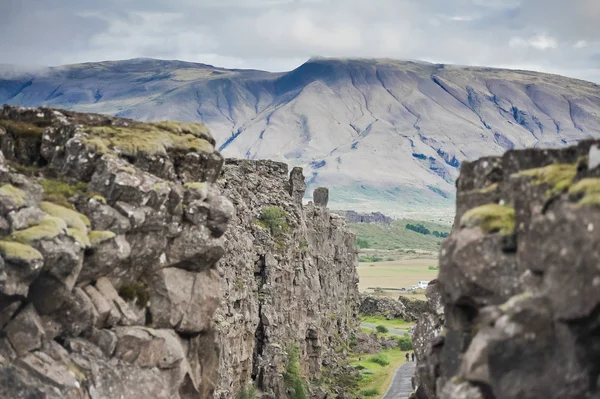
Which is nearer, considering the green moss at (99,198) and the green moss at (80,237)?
the green moss at (80,237)

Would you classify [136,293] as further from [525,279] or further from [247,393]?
[247,393]

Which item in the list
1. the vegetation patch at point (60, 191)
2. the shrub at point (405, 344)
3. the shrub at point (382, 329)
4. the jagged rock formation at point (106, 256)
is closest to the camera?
the jagged rock formation at point (106, 256)

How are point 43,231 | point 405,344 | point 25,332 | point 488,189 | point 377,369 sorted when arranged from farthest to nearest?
point 405,344 → point 377,369 → point 43,231 → point 25,332 → point 488,189

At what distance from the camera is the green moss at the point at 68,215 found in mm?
49750

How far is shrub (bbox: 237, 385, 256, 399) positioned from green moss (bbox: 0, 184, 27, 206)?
1627 inches

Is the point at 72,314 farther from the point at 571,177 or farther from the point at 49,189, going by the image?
the point at 571,177

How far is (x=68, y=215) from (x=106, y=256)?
3.02 metres

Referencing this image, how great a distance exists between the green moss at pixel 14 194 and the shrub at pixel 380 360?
114223 mm

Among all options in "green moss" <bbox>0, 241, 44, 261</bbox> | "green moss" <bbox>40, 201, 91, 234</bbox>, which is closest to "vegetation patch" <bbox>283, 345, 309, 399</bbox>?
"green moss" <bbox>40, 201, 91, 234</bbox>

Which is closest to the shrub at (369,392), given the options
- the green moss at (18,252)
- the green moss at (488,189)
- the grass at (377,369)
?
the grass at (377,369)

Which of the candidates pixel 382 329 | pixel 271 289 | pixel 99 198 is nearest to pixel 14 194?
pixel 99 198

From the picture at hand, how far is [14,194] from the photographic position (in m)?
49.5

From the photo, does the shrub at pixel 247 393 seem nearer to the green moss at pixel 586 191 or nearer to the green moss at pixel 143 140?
the green moss at pixel 143 140

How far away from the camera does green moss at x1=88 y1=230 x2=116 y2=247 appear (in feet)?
165
